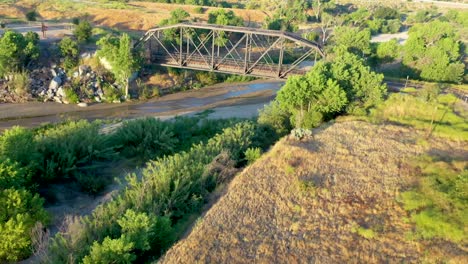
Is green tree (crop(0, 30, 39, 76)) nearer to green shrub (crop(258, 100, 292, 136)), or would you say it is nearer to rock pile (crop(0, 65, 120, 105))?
rock pile (crop(0, 65, 120, 105))

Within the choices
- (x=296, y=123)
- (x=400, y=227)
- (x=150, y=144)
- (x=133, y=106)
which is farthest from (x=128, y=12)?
(x=400, y=227)

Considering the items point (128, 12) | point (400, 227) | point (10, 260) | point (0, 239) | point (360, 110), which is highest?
point (128, 12)

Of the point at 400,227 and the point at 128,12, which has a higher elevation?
the point at 128,12

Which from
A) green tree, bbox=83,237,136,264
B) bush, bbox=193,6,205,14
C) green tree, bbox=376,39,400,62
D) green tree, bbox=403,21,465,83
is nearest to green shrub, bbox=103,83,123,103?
green tree, bbox=83,237,136,264

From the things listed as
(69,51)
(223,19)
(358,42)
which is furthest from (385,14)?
(69,51)

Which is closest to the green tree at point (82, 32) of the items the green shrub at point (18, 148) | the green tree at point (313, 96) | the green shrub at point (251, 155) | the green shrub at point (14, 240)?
the green shrub at point (18, 148)

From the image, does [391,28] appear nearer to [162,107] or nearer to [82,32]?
[162,107]

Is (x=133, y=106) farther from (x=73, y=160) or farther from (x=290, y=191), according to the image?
(x=290, y=191)

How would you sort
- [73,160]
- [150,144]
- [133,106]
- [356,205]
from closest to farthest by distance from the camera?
[356,205] < [73,160] < [150,144] < [133,106]
